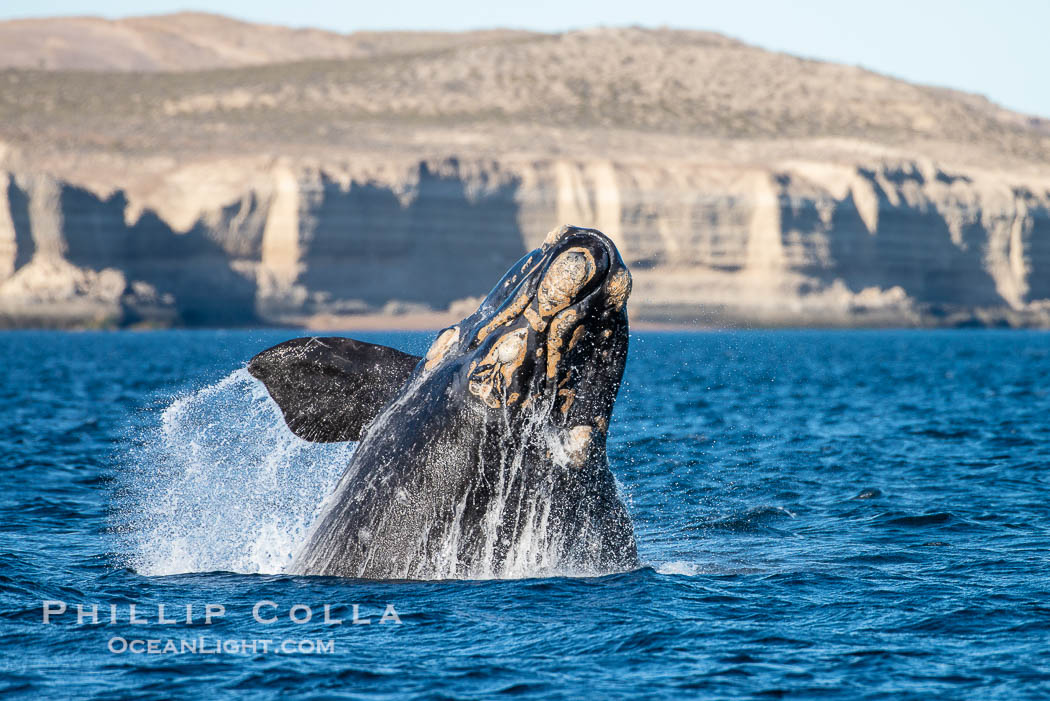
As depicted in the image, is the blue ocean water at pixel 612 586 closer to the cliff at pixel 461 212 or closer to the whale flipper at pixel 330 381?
the whale flipper at pixel 330 381

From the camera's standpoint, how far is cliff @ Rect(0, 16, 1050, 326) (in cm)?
8000

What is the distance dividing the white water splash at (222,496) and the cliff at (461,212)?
60789mm

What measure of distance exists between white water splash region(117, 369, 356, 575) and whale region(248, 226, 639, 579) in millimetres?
822

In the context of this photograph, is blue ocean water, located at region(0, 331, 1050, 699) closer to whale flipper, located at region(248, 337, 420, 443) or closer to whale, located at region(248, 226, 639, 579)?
whale, located at region(248, 226, 639, 579)

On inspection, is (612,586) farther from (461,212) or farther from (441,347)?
(461,212)

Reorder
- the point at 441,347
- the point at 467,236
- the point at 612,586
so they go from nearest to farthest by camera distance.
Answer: the point at 441,347 < the point at 612,586 < the point at 467,236

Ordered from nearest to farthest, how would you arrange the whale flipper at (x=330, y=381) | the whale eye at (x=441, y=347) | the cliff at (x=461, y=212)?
1. the whale eye at (x=441, y=347)
2. the whale flipper at (x=330, y=381)
3. the cliff at (x=461, y=212)

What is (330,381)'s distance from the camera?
803 centimetres

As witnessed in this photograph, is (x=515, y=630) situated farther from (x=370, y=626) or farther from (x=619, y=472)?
(x=619, y=472)

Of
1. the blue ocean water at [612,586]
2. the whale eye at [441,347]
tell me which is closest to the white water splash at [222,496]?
the blue ocean water at [612,586]

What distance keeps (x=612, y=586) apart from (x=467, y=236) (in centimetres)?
Result: 7745

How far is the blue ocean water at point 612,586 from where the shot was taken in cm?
704

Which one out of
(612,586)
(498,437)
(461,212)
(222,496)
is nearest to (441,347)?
(498,437)

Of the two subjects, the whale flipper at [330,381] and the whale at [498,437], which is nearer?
the whale at [498,437]
